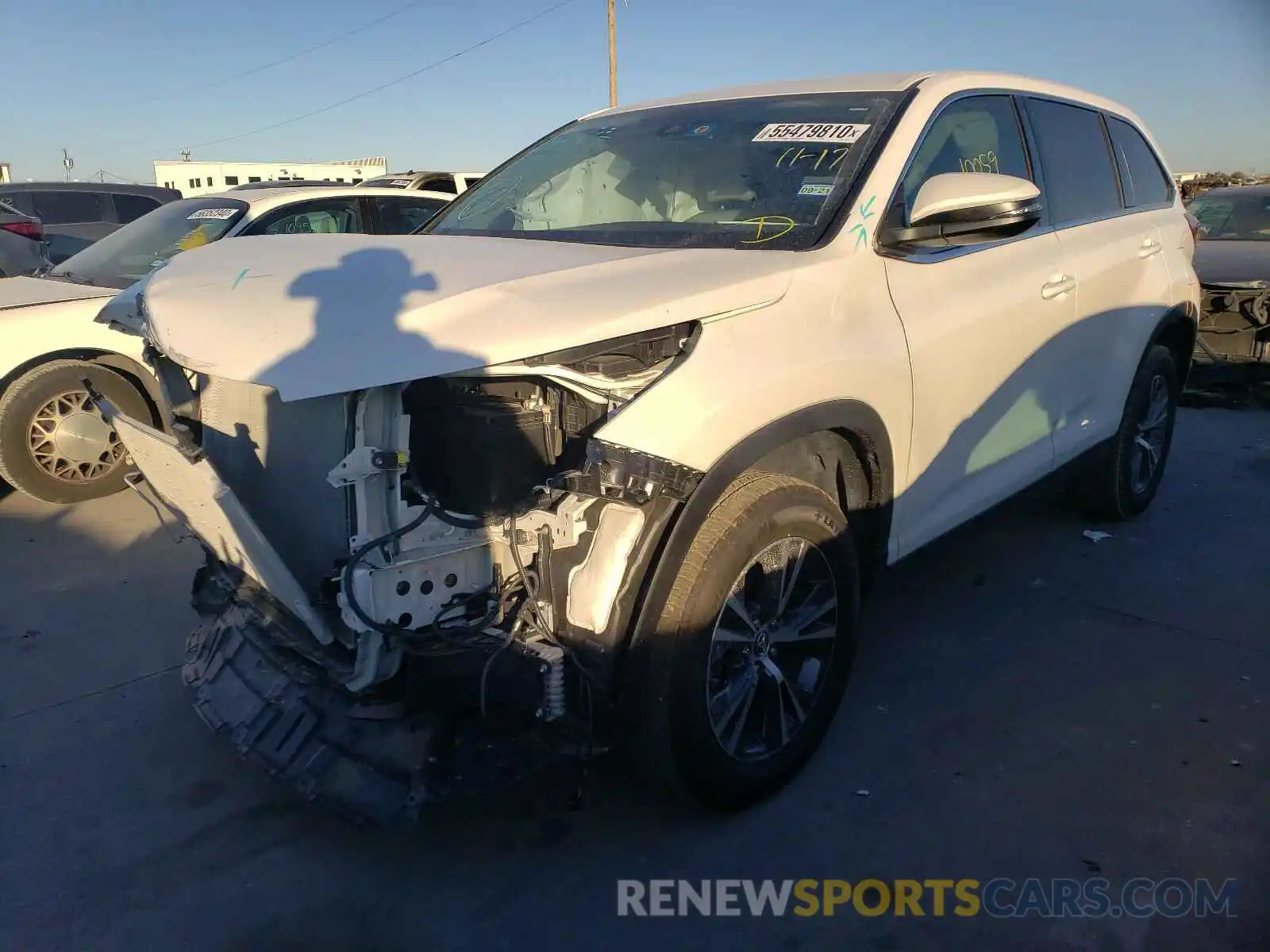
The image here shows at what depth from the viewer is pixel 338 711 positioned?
2.38 meters

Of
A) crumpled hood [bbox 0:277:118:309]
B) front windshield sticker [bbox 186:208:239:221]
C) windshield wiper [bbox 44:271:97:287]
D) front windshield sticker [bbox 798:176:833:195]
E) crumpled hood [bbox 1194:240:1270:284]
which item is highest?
front windshield sticker [bbox 798:176:833:195]

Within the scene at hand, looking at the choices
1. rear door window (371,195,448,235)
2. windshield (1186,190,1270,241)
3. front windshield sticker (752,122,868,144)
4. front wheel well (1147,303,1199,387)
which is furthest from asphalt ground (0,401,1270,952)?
windshield (1186,190,1270,241)

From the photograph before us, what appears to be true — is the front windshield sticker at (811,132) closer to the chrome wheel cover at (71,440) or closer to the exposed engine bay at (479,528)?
the exposed engine bay at (479,528)

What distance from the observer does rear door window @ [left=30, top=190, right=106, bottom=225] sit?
38.8 ft

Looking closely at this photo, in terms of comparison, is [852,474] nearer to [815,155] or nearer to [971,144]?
[815,155]

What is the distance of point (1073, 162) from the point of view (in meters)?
4.08

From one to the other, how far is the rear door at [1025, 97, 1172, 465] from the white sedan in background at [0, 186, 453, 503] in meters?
3.36

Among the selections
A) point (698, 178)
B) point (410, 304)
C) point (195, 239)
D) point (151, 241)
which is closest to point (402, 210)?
point (195, 239)

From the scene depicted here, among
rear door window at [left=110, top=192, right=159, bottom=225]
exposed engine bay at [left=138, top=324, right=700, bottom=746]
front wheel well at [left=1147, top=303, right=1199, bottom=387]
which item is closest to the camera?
exposed engine bay at [left=138, top=324, right=700, bottom=746]

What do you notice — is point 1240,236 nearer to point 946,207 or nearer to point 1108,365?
point 1108,365

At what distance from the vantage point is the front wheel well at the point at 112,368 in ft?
16.6

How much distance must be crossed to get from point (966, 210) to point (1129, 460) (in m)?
2.50

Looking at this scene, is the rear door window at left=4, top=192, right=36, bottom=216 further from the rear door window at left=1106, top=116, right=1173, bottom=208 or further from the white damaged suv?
the rear door window at left=1106, top=116, right=1173, bottom=208

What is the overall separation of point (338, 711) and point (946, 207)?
2.20 metres
